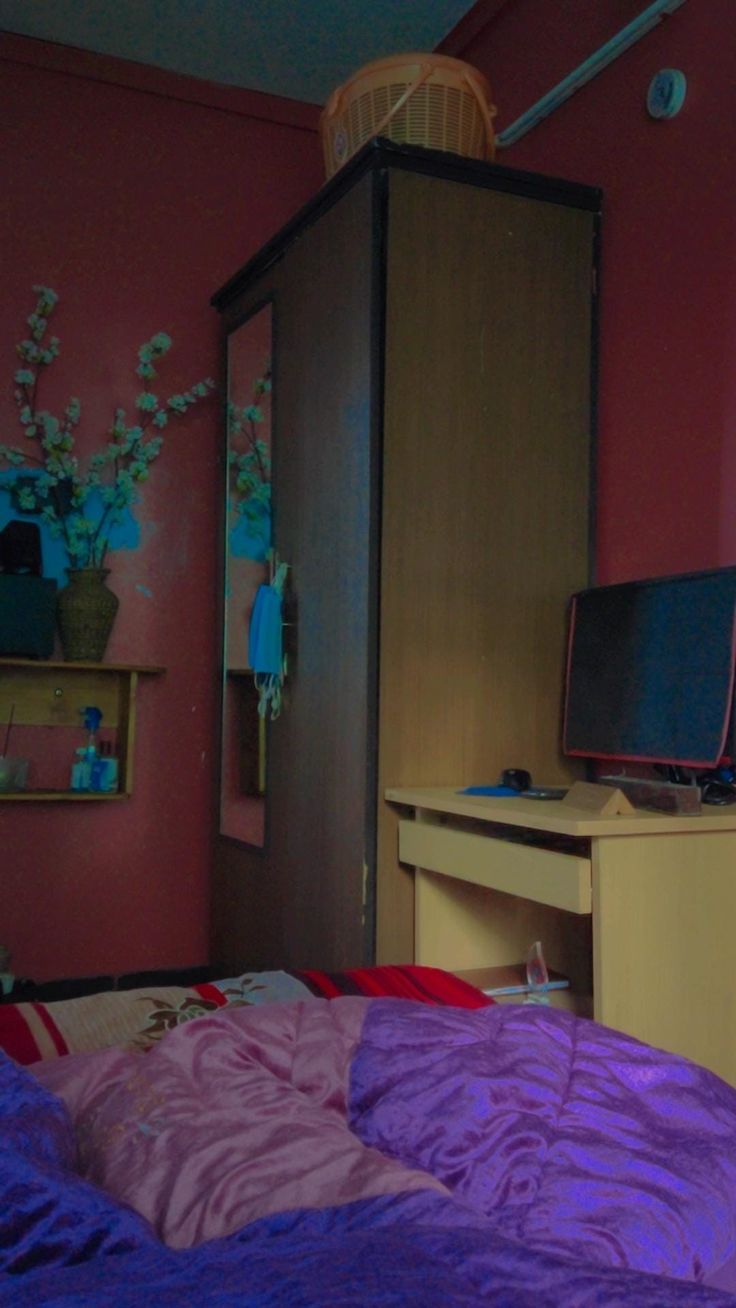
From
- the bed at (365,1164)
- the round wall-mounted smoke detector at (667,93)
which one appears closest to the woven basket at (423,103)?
the round wall-mounted smoke detector at (667,93)

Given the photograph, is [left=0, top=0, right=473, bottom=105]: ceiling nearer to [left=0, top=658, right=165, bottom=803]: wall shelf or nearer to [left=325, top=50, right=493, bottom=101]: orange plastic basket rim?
[left=325, top=50, right=493, bottom=101]: orange plastic basket rim

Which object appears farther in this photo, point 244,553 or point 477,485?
point 244,553

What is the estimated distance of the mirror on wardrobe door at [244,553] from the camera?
298 cm

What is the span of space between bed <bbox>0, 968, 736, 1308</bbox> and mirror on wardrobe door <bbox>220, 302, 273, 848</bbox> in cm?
178

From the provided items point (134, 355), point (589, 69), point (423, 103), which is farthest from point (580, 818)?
point (134, 355)

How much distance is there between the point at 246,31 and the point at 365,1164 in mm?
3311

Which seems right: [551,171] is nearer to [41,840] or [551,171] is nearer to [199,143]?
[199,143]

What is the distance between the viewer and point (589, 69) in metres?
2.57

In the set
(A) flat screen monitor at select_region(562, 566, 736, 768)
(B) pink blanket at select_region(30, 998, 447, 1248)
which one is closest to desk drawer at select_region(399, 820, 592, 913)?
(A) flat screen monitor at select_region(562, 566, 736, 768)

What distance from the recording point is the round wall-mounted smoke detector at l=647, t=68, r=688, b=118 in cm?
229

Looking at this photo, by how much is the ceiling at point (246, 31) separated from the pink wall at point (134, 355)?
61 mm

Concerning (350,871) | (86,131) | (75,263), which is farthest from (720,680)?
(86,131)

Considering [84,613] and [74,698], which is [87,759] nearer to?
[74,698]

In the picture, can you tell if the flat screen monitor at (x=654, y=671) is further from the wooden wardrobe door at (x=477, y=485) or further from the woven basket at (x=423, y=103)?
the woven basket at (x=423, y=103)
